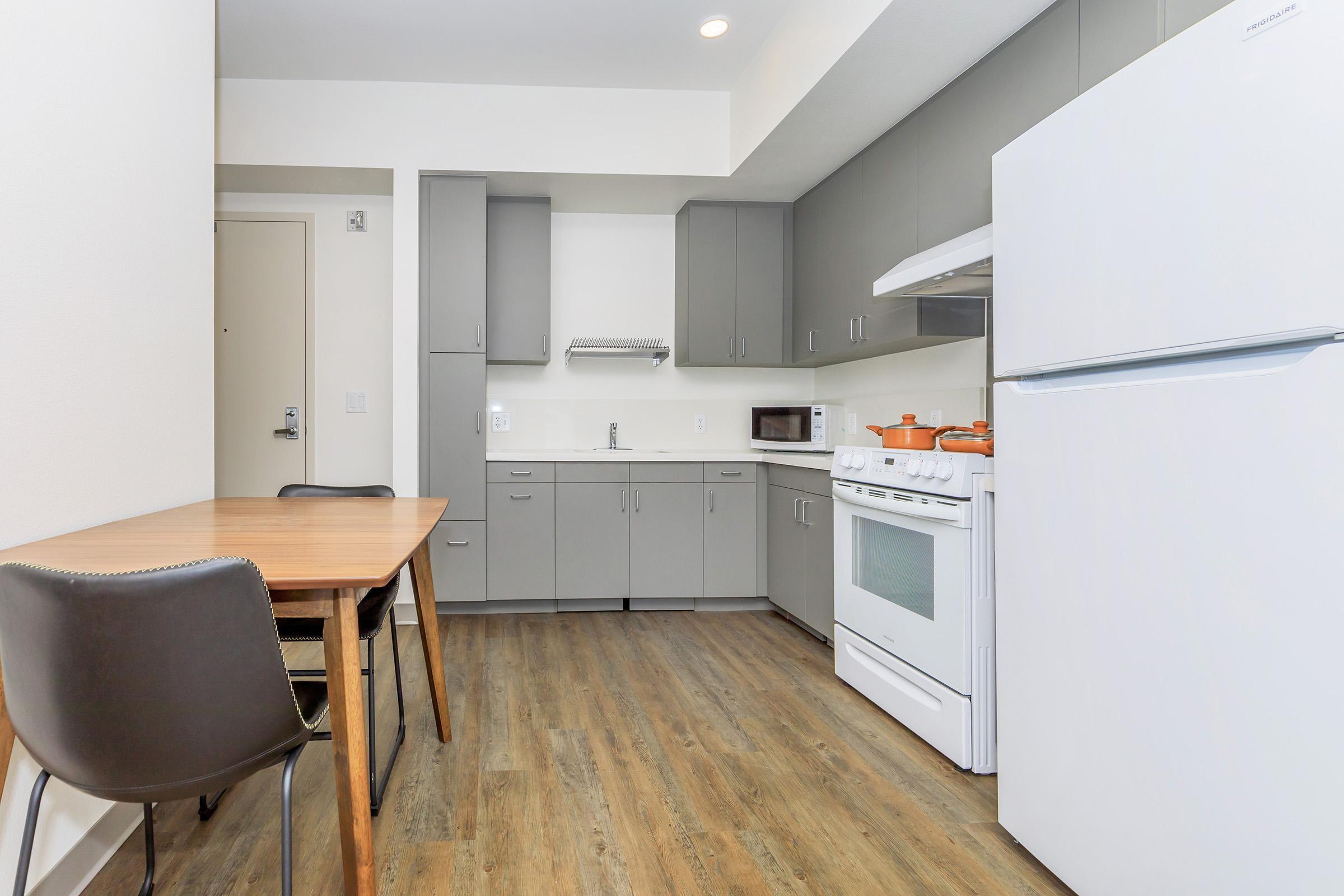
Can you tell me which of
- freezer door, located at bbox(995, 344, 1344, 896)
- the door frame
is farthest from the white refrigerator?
the door frame

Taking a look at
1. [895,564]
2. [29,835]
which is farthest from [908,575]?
[29,835]

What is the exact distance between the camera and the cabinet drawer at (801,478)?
341 cm

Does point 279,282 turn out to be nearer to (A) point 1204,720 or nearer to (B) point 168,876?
(B) point 168,876

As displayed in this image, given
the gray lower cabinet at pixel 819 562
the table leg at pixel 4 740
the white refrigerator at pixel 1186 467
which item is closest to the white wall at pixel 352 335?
the gray lower cabinet at pixel 819 562

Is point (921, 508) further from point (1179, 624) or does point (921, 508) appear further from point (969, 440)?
point (1179, 624)

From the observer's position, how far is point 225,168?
12.5 feet

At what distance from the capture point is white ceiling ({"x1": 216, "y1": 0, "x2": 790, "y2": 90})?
121 inches

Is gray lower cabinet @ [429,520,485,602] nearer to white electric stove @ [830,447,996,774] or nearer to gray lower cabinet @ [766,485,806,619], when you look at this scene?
gray lower cabinet @ [766,485,806,619]

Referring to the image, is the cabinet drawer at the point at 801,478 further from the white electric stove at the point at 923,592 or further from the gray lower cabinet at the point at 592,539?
the gray lower cabinet at the point at 592,539

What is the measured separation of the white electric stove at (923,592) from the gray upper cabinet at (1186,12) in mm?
1154


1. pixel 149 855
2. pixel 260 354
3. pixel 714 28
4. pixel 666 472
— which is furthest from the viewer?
pixel 260 354

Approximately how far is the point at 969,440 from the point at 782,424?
1996mm

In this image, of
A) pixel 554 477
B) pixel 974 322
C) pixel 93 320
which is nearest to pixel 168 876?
pixel 93 320

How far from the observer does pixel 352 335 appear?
4.31 metres
